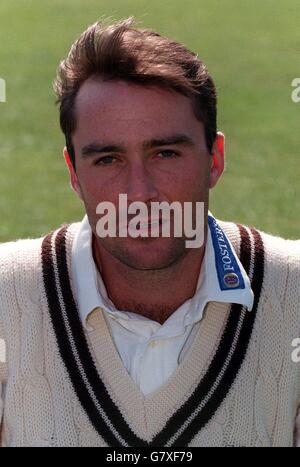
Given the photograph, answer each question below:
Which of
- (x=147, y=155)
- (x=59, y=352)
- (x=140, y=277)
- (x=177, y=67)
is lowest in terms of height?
(x=59, y=352)

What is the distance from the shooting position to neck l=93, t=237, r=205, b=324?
9.88ft

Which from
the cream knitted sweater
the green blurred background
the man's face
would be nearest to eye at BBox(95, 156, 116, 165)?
the man's face

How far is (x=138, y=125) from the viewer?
286 centimetres

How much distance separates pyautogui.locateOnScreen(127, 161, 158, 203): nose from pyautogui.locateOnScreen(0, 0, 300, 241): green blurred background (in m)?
3.78

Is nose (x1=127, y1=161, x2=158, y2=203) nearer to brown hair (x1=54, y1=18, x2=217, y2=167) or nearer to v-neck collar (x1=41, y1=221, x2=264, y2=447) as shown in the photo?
brown hair (x1=54, y1=18, x2=217, y2=167)

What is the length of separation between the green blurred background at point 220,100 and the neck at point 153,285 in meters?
3.57

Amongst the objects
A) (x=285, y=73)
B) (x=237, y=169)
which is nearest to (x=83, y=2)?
(x=285, y=73)

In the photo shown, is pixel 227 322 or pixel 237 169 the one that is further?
pixel 237 169

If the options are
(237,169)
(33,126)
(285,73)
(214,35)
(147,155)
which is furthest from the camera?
(214,35)

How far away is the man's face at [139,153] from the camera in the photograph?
2.87m

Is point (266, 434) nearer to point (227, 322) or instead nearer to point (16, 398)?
point (227, 322)

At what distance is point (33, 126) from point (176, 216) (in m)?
6.36
